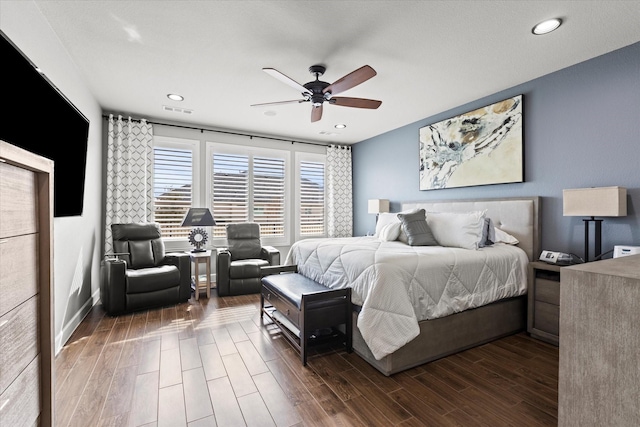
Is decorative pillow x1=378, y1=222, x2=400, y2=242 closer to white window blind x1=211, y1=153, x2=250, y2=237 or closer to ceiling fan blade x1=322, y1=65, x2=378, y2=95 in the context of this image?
ceiling fan blade x1=322, y1=65, x2=378, y2=95

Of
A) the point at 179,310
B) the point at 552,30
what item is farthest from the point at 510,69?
the point at 179,310

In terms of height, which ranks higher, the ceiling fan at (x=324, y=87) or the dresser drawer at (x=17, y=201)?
the ceiling fan at (x=324, y=87)

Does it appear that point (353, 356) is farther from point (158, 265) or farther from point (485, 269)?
point (158, 265)

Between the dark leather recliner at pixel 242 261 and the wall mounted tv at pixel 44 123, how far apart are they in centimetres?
187

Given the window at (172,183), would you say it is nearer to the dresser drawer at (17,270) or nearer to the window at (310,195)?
the window at (310,195)

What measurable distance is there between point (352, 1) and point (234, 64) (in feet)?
4.62

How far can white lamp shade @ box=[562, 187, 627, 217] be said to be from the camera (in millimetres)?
2498

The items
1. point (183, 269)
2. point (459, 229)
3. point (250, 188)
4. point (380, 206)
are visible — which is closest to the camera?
point (459, 229)

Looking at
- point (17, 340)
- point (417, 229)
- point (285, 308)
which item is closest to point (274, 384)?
point (285, 308)

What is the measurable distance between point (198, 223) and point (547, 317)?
4.34 m

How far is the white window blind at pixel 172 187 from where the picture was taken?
4.84m

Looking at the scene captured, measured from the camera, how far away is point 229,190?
5.40 m

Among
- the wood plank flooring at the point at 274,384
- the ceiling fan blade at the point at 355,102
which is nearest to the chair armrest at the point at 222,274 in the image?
the wood plank flooring at the point at 274,384

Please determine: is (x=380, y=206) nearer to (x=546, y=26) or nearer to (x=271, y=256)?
(x=271, y=256)
